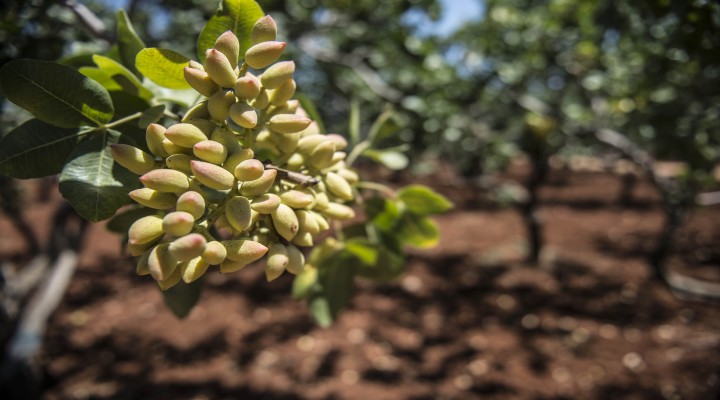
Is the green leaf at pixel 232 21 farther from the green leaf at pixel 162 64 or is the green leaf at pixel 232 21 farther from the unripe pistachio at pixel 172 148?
the unripe pistachio at pixel 172 148

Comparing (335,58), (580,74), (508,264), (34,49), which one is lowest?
(508,264)

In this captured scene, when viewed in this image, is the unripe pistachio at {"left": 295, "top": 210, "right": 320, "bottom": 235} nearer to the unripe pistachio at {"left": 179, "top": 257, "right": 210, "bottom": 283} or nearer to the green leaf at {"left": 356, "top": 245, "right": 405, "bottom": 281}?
the unripe pistachio at {"left": 179, "top": 257, "right": 210, "bottom": 283}

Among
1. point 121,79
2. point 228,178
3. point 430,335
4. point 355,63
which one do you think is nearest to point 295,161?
point 228,178

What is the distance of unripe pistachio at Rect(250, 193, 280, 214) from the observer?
0.50 m

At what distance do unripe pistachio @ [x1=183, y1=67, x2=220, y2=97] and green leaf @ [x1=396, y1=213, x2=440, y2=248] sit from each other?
1.34 ft

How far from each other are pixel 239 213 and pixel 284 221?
0.05 meters

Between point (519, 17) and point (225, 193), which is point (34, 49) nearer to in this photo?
point (225, 193)

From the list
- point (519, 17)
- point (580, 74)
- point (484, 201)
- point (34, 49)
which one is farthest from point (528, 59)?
point (484, 201)

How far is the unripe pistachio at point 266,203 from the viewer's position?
0.50 m

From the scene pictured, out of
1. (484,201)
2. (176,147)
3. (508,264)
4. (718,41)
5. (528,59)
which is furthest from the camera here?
(484,201)

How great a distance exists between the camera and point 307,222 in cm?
55

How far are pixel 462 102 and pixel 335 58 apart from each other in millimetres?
485

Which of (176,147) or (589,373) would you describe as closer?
(176,147)

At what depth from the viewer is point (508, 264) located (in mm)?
4133
